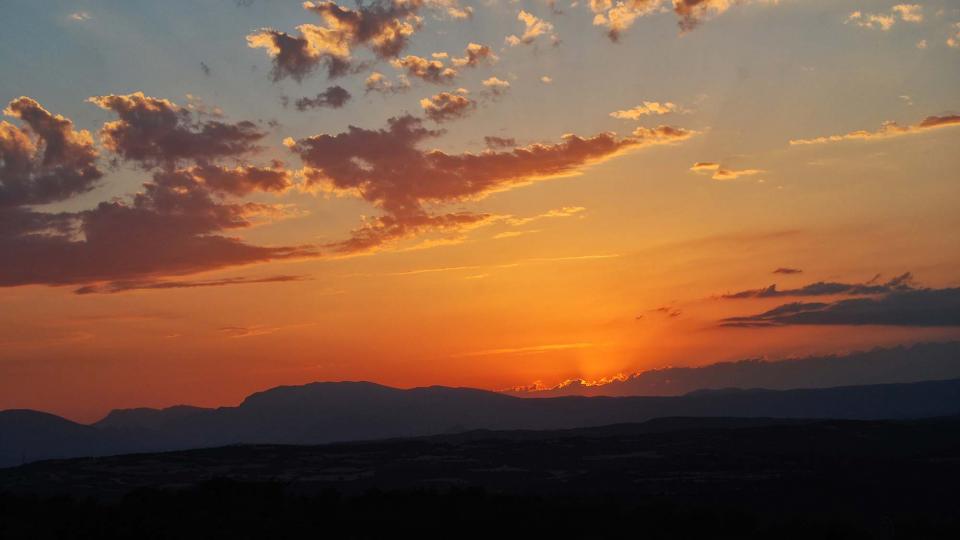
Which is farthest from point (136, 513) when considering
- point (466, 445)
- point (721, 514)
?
point (466, 445)

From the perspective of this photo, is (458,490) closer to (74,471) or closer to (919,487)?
(919,487)

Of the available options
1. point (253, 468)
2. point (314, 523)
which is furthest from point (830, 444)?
point (314, 523)

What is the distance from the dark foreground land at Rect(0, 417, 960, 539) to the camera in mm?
46531

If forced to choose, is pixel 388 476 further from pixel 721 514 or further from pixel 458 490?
pixel 721 514

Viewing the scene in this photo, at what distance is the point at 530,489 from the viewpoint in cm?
7731

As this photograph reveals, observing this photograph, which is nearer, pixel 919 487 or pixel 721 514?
pixel 721 514

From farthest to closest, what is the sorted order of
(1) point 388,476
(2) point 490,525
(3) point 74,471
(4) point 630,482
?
1. (3) point 74,471
2. (1) point 388,476
3. (4) point 630,482
4. (2) point 490,525

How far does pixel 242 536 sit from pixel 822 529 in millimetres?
25550

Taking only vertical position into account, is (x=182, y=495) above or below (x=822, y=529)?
above

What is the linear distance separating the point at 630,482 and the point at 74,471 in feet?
182

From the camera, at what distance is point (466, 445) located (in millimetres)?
138000

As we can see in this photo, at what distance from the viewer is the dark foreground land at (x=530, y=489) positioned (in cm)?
4653

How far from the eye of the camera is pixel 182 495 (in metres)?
56.8

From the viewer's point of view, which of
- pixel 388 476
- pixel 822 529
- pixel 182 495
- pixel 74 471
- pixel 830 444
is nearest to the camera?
pixel 822 529
